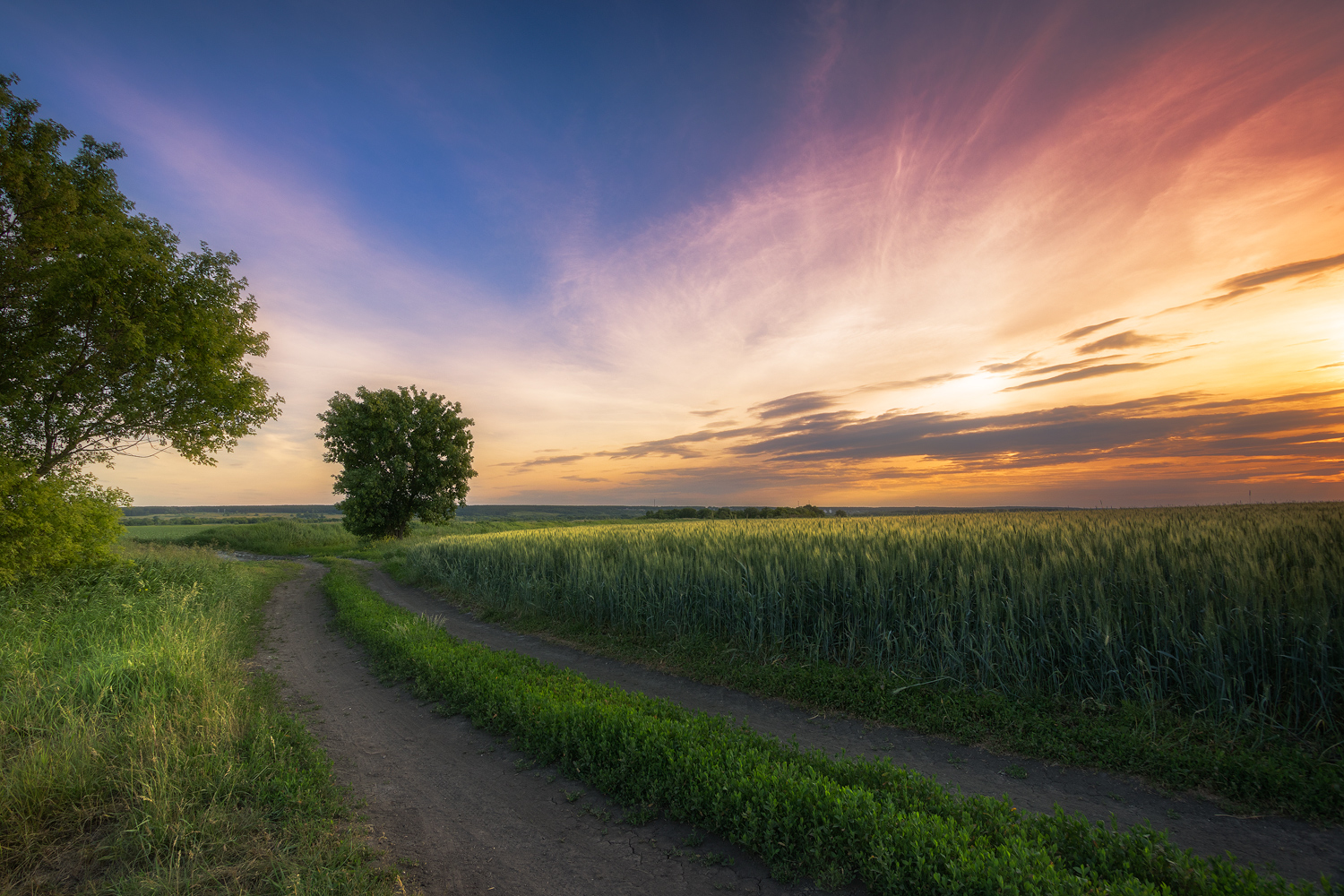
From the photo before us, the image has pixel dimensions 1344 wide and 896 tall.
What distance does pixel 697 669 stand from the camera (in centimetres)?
870

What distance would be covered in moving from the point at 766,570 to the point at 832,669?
1.94m

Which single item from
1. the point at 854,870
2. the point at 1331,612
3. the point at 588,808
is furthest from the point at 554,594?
the point at 1331,612

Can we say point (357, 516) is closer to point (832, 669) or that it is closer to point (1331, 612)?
point (832, 669)

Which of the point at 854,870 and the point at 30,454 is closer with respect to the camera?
the point at 854,870

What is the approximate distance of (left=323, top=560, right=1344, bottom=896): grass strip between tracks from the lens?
3.06 meters

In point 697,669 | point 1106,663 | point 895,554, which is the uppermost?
point 895,554

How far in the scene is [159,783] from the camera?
4.09 meters

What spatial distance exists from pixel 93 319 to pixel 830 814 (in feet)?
63.4

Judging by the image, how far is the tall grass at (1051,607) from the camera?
5.44 meters

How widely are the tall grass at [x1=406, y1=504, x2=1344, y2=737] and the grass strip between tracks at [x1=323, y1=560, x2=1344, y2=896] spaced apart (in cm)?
267

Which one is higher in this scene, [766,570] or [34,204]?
[34,204]

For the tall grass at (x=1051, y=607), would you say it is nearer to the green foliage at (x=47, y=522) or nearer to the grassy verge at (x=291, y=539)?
the green foliage at (x=47, y=522)

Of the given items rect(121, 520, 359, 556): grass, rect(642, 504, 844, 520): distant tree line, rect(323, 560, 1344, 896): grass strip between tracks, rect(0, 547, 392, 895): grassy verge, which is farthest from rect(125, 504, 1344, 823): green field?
rect(642, 504, 844, 520): distant tree line

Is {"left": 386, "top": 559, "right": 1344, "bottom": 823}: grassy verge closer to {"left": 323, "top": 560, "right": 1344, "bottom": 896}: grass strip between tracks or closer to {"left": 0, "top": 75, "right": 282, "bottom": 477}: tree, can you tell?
{"left": 323, "top": 560, "right": 1344, "bottom": 896}: grass strip between tracks
